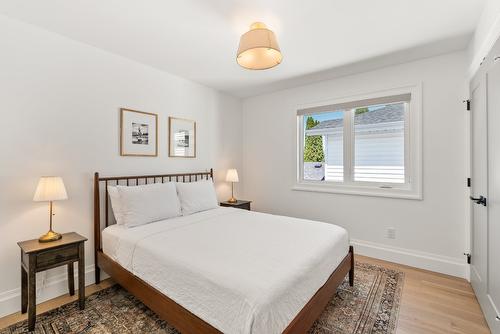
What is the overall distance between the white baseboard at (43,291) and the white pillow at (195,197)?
1.14 m

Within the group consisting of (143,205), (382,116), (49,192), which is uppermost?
(382,116)

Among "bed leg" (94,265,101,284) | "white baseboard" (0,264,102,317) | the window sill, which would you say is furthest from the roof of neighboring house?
"white baseboard" (0,264,102,317)

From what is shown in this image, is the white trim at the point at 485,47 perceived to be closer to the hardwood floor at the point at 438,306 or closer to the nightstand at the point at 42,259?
the hardwood floor at the point at 438,306

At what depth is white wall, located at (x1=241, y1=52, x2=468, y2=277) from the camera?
2.70m

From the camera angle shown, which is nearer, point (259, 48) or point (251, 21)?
point (259, 48)

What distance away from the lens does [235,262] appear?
1.61 meters

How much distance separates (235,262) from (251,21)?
198cm

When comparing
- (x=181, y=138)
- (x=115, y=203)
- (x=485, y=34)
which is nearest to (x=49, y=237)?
(x=115, y=203)

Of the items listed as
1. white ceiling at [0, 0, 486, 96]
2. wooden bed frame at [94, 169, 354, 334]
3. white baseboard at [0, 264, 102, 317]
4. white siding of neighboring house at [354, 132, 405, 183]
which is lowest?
white baseboard at [0, 264, 102, 317]

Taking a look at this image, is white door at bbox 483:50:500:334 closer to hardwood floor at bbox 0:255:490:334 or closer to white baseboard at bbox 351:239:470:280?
hardwood floor at bbox 0:255:490:334

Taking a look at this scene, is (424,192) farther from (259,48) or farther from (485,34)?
(259,48)

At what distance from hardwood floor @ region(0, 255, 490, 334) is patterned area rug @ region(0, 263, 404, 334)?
92mm

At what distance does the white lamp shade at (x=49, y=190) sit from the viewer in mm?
1995

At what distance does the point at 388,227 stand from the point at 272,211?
177 centimetres
